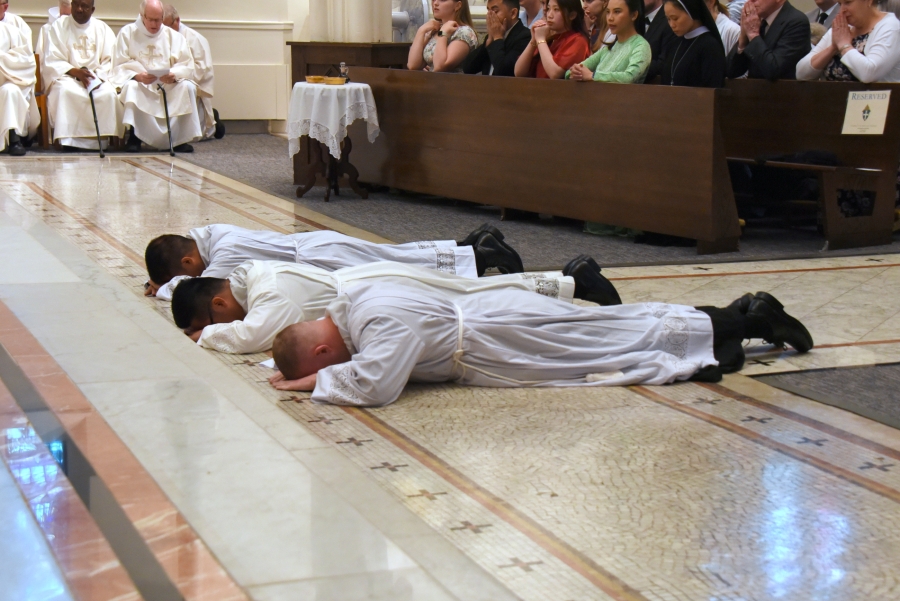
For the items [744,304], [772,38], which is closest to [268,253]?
[744,304]

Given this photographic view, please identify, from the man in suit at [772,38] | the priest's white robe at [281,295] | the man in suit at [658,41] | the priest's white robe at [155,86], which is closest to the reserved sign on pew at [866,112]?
the man in suit at [772,38]

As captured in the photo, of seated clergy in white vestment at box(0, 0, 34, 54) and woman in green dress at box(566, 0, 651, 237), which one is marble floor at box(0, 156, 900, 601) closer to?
woman in green dress at box(566, 0, 651, 237)

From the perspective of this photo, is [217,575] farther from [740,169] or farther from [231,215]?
[740,169]

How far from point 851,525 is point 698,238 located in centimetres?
343

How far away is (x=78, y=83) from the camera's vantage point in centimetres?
1061

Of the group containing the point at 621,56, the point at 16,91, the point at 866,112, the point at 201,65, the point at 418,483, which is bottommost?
the point at 418,483

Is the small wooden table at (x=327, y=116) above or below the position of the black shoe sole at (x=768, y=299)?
above

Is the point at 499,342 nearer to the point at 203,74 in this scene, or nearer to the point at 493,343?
the point at 493,343

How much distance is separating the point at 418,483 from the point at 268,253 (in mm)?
1967

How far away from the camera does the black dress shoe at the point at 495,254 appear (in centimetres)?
474

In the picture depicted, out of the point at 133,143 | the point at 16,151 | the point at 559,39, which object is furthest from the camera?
the point at 133,143

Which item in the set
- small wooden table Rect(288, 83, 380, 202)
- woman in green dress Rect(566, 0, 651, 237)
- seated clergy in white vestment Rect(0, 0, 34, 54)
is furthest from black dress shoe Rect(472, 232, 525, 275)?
seated clergy in white vestment Rect(0, 0, 34, 54)

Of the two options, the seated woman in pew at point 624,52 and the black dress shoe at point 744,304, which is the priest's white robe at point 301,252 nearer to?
the black dress shoe at point 744,304

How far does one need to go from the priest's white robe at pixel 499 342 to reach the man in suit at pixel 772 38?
10.6 ft
